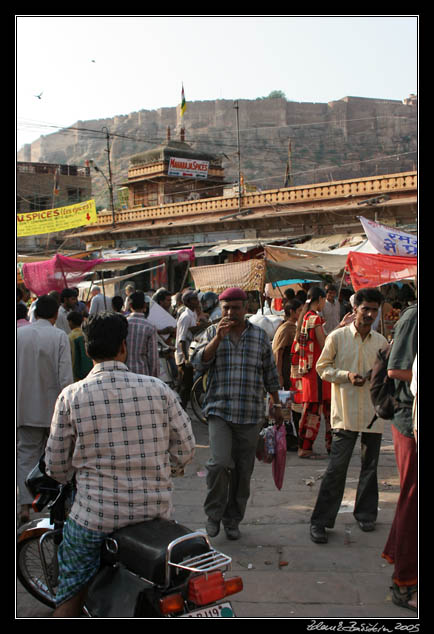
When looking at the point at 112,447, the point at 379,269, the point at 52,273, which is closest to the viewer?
the point at 112,447

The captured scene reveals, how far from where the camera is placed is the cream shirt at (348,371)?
165 inches

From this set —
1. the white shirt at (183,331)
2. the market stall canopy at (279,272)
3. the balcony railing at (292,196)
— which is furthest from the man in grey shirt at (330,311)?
the balcony railing at (292,196)

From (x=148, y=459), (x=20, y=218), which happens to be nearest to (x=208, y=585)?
(x=148, y=459)

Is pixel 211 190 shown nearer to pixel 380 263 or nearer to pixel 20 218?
pixel 20 218

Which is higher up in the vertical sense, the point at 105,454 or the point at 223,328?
the point at 223,328

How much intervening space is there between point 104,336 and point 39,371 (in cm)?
213

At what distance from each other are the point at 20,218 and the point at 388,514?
38.8 ft

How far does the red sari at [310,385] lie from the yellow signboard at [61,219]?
849 cm

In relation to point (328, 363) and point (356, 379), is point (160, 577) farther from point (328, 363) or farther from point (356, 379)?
point (328, 363)

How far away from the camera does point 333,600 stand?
3367mm

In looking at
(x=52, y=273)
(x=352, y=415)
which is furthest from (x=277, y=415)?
(x=52, y=273)

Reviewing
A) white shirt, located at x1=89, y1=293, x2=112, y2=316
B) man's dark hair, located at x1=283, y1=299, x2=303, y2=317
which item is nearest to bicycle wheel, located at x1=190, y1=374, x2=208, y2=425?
man's dark hair, located at x1=283, y1=299, x2=303, y2=317

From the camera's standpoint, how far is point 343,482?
4180 millimetres

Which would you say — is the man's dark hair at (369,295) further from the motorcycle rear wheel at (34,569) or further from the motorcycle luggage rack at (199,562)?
the motorcycle rear wheel at (34,569)
